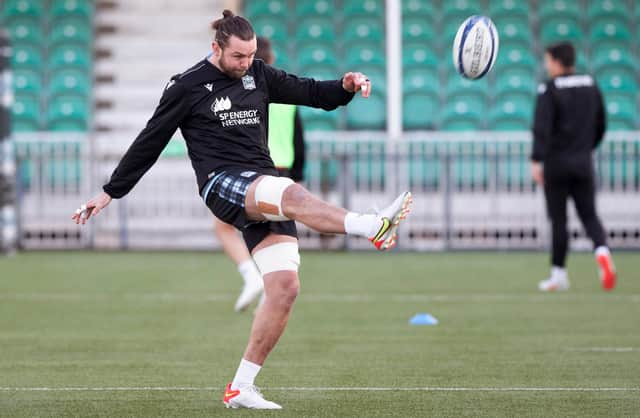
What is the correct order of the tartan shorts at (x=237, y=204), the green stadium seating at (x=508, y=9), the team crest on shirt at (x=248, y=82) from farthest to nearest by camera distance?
1. the green stadium seating at (x=508, y=9)
2. the team crest on shirt at (x=248, y=82)
3. the tartan shorts at (x=237, y=204)

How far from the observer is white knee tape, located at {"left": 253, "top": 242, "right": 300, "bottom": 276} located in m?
5.43

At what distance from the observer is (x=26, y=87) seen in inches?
787

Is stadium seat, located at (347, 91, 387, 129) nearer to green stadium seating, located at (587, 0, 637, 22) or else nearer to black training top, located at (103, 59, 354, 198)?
green stadium seating, located at (587, 0, 637, 22)

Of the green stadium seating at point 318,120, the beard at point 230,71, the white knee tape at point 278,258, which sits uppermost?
the green stadium seating at point 318,120

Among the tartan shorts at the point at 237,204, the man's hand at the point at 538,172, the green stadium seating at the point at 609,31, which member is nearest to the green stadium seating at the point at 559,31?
the green stadium seating at the point at 609,31

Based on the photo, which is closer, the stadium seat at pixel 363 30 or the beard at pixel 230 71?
the beard at pixel 230 71

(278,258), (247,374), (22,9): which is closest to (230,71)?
(278,258)

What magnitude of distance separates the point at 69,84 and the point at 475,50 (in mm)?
14422

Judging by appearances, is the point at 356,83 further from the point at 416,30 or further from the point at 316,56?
the point at 416,30

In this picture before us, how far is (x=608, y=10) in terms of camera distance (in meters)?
20.9

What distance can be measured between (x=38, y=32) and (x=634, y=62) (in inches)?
417

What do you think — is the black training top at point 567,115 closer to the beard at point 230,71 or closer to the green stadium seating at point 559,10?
the beard at point 230,71

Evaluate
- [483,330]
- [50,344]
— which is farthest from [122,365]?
[483,330]

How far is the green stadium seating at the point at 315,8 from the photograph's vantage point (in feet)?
69.1
